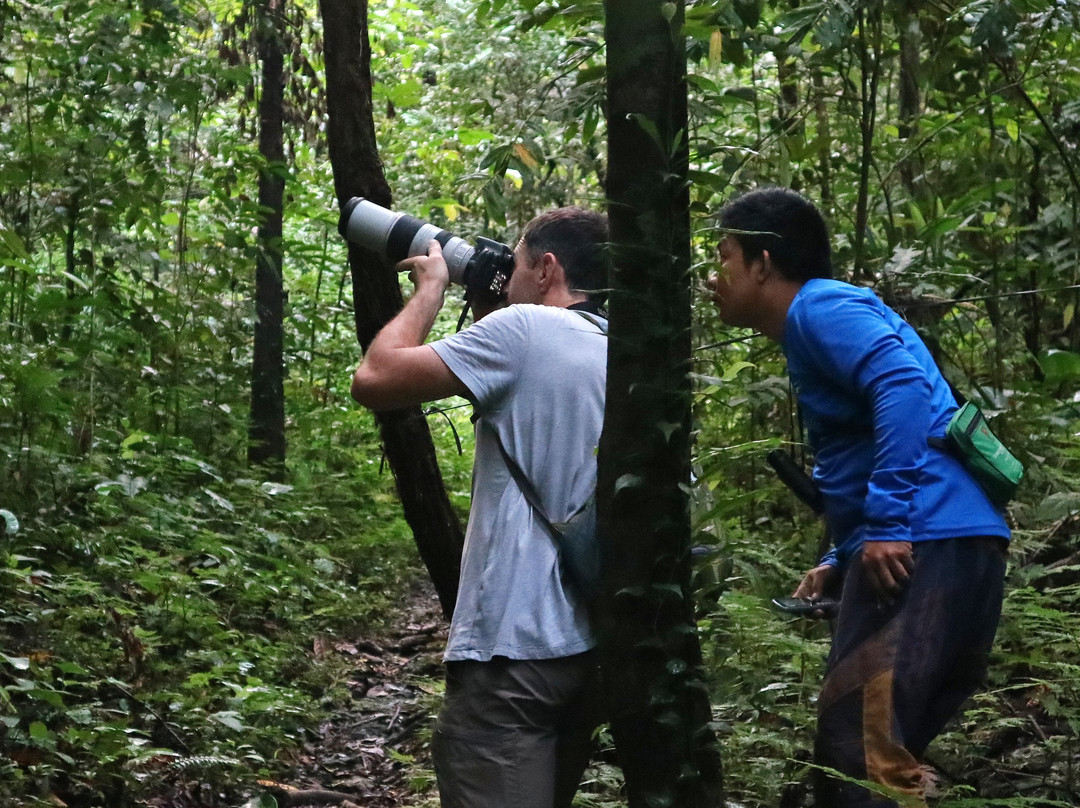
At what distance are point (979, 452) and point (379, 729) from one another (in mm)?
3667

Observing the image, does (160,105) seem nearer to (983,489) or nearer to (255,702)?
(255,702)

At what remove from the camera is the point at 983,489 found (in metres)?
2.34

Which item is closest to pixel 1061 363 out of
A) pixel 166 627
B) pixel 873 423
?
pixel 873 423

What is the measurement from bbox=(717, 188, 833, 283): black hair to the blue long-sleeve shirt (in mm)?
75

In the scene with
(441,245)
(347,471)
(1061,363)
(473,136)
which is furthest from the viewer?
(473,136)

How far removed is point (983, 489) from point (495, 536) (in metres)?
1.06

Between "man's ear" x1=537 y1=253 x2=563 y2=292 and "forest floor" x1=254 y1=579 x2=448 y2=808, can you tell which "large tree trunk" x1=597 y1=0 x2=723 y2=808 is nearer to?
"man's ear" x1=537 y1=253 x2=563 y2=292

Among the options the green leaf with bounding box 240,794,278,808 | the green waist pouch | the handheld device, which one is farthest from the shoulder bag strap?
the green leaf with bounding box 240,794,278,808

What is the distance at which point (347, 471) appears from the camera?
9047 mm

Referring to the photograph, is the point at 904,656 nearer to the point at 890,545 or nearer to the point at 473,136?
the point at 890,545

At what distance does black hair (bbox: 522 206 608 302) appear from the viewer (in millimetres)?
2668

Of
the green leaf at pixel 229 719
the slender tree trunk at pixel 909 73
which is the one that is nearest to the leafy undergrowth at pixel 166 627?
the green leaf at pixel 229 719

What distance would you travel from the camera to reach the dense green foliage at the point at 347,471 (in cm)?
354

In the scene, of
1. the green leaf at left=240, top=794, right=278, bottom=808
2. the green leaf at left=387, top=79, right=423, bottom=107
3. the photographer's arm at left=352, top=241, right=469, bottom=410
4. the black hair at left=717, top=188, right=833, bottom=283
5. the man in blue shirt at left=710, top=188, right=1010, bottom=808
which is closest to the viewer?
the man in blue shirt at left=710, top=188, right=1010, bottom=808
